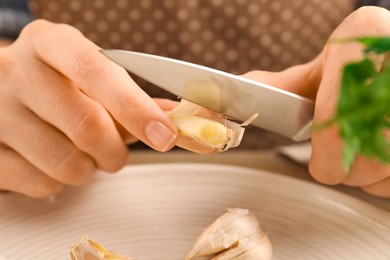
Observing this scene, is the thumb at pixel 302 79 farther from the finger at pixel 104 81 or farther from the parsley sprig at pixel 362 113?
the parsley sprig at pixel 362 113

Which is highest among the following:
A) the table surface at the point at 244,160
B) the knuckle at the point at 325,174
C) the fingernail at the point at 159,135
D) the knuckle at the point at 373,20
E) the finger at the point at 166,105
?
the knuckle at the point at 373,20

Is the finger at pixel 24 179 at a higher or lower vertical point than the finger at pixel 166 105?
lower

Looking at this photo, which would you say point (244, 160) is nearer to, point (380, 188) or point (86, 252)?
point (380, 188)

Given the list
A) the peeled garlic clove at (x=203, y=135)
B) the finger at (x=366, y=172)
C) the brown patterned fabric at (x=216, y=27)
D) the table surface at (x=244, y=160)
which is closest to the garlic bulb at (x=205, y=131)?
the peeled garlic clove at (x=203, y=135)

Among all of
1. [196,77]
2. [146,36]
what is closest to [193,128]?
[196,77]

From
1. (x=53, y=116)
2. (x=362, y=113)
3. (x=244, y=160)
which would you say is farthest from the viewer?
Answer: (x=244, y=160)

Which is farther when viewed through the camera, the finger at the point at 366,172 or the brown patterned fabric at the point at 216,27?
the brown patterned fabric at the point at 216,27

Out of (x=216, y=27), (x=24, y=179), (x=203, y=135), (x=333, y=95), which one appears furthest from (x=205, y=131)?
(x=216, y=27)

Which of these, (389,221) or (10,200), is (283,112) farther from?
(10,200)
